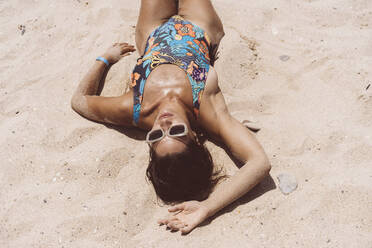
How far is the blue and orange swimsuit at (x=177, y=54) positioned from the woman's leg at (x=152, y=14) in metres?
0.08

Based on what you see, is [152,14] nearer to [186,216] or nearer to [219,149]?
[219,149]

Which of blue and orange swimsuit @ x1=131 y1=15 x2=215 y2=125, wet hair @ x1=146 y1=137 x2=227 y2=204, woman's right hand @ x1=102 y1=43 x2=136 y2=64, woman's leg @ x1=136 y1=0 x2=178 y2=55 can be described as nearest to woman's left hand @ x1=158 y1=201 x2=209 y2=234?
wet hair @ x1=146 y1=137 x2=227 y2=204

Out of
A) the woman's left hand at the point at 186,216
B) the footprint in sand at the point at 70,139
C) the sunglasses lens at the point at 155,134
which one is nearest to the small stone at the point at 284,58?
A: the sunglasses lens at the point at 155,134

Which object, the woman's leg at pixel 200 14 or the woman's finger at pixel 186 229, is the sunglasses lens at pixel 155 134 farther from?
the woman's leg at pixel 200 14

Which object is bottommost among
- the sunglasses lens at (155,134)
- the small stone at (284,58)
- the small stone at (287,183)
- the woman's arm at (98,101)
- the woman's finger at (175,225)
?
the woman's finger at (175,225)

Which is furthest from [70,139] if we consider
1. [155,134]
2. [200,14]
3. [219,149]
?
[200,14]

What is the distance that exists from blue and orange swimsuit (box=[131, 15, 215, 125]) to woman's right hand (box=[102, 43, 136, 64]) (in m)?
0.45

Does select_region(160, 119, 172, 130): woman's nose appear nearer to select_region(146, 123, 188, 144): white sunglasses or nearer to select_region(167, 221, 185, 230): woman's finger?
select_region(146, 123, 188, 144): white sunglasses

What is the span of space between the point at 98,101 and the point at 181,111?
849mm

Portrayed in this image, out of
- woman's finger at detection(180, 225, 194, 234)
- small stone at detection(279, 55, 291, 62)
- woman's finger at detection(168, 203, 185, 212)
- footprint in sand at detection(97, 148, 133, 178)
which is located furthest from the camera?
small stone at detection(279, 55, 291, 62)

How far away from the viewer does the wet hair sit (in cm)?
227

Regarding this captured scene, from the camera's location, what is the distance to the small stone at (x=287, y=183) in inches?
96.2

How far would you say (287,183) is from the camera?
248 centimetres

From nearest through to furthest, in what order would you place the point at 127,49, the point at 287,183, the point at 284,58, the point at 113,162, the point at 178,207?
the point at 178,207, the point at 287,183, the point at 113,162, the point at 284,58, the point at 127,49
